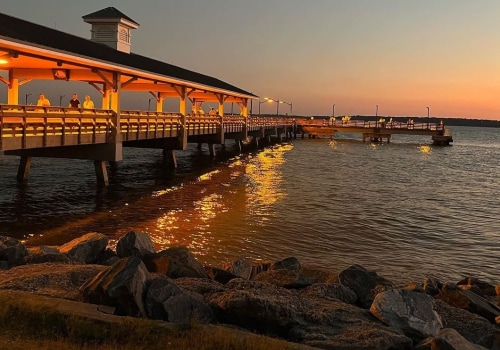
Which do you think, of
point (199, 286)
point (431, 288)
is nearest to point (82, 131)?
point (199, 286)

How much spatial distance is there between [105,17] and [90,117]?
1948 centimetres

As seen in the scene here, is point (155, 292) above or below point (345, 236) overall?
above

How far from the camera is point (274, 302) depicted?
6.59 meters

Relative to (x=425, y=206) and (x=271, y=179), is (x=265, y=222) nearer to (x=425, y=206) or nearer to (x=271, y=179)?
(x=425, y=206)

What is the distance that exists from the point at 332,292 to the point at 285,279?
1.06 meters

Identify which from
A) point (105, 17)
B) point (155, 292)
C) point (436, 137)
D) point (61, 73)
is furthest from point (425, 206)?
point (436, 137)

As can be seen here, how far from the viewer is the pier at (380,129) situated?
80.7 metres

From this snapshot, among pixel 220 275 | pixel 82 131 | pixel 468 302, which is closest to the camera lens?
pixel 468 302

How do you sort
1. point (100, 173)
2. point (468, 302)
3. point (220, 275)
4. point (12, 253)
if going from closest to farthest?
1. point (468, 302)
2. point (220, 275)
3. point (12, 253)
4. point (100, 173)

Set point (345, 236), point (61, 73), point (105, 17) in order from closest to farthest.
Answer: point (345, 236) < point (61, 73) < point (105, 17)

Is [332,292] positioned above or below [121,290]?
below

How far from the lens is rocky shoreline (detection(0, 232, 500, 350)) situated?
621cm

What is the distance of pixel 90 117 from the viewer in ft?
66.1

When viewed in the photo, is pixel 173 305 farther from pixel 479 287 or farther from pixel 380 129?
pixel 380 129
